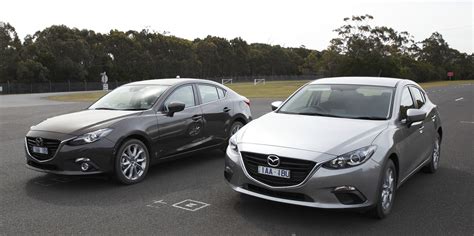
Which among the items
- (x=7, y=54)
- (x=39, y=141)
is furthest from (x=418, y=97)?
(x=7, y=54)

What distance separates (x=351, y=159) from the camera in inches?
182

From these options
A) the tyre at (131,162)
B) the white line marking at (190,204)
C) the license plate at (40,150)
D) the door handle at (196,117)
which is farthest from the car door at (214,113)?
the license plate at (40,150)

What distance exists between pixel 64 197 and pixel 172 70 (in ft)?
309

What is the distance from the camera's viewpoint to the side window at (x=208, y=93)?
26.8ft

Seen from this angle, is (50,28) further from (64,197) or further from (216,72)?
(64,197)

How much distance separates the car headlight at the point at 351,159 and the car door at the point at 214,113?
3700 mm

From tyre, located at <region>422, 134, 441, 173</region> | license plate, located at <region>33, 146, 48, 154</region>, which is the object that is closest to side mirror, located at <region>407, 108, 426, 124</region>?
tyre, located at <region>422, 134, 441, 173</region>

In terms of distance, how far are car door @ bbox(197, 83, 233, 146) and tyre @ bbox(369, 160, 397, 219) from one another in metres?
3.67

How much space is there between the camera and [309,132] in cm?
504

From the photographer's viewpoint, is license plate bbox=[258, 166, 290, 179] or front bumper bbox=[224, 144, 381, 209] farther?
license plate bbox=[258, 166, 290, 179]

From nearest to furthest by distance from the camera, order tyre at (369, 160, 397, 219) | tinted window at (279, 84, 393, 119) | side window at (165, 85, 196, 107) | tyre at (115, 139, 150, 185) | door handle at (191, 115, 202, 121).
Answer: tyre at (369, 160, 397, 219)
tinted window at (279, 84, 393, 119)
tyre at (115, 139, 150, 185)
side window at (165, 85, 196, 107)
door handle at (191, 115, 202, 121)

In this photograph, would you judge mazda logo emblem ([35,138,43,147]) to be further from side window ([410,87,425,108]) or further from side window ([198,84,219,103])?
side window ([410,87,425,108])

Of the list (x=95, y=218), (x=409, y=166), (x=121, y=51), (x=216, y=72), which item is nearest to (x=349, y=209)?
(x=409, y=166)

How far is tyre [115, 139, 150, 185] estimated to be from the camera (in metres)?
6.27
